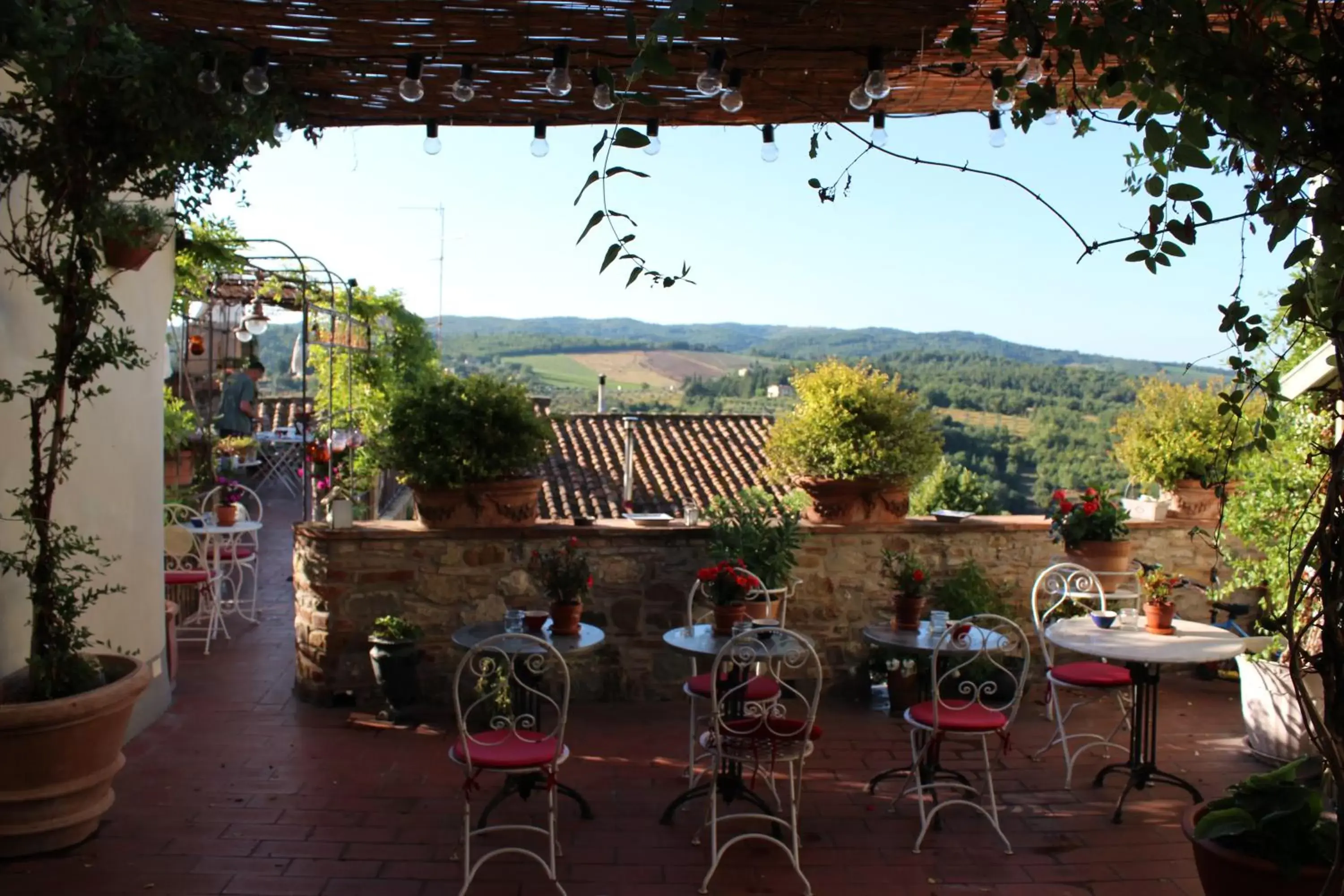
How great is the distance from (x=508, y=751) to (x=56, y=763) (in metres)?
1.62

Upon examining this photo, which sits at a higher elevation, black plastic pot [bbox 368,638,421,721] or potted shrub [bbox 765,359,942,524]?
potted shrub [bbox 765,359,942,524]

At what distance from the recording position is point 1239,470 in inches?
223

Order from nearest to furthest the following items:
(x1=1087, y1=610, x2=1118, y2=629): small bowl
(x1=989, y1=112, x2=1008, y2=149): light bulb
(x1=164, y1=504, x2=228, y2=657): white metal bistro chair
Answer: (x1=989, y1=112, x2=1008, y2=149): light bulb → (x1=1087, y1=610, x2=1118, y2=629): small bowl → (x1=164, y1=504, x2=228, y2=657): white metal bistro chair

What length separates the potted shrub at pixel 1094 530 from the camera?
6254 millimetres

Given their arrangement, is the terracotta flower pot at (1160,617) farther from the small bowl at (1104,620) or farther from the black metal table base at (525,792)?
the black metal table base at (525,792)

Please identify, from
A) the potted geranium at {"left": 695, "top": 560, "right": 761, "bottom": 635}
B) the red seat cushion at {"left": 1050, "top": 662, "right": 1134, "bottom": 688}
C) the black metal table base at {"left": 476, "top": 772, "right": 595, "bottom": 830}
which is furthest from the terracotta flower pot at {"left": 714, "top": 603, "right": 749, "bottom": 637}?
the red seat cushion at {"left": 1050, "top": 662, "right": 1134, "bottom": 688}

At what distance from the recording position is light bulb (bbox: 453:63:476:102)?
14.5ft

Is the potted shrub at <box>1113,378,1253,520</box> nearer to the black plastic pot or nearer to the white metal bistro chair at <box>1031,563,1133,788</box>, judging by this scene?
the white metal bistro chair at <box>1031,563,1133,788</box>

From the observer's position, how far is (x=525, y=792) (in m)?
4.37

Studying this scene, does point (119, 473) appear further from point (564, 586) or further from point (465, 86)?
point (465, 86)

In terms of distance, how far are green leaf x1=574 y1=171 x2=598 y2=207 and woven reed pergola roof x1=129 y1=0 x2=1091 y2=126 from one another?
5.94 feet

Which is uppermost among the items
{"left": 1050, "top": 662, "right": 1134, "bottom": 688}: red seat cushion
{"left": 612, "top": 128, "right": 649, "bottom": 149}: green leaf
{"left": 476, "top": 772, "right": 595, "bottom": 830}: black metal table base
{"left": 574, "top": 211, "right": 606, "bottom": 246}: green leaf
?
{"left": 612, "top": 128, "right": 649, "bottom": 149}: green leaf

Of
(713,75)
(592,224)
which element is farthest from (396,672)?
(592,224)

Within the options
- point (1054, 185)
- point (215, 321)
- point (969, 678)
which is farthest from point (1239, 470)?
point (215, 321)
